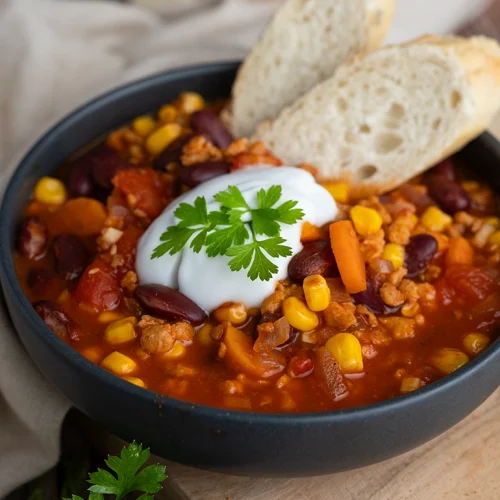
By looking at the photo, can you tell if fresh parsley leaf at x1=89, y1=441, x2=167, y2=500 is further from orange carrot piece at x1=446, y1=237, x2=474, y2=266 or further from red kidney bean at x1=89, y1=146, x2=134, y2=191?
orange carrot piece at x1=446, y1=237, x2=474, y2=266

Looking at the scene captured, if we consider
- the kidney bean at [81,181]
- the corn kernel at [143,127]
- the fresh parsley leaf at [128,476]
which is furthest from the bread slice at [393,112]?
the fresh parsley leaf at [128,476]

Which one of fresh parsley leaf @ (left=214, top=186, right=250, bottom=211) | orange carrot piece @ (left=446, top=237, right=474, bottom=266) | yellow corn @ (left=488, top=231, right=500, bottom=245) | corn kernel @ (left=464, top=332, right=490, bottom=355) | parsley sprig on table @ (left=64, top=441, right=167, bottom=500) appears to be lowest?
parsley sprig on table @ (left=64, top=441, right=167, bottom=500)

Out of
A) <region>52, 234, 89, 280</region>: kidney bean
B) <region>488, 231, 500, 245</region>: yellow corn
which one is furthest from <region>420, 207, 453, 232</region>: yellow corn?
<region>52, 234, 89, 280</region>: kidney bean

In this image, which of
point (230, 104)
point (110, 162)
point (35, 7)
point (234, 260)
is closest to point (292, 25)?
point (230, 104)

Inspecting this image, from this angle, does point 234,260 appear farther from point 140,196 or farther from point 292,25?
point 292,25

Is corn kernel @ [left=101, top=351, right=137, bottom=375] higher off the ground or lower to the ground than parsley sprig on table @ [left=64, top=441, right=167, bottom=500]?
higher

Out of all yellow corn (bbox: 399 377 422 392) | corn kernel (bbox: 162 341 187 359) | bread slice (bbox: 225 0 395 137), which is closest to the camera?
yellow corn (bbox: 399 377 422 392)
